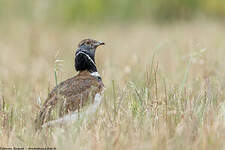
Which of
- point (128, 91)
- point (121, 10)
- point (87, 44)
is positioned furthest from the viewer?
point (121, 10)

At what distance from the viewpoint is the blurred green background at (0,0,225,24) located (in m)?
14.9

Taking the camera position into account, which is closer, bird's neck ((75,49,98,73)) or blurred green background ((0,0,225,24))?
bird's neck ((75,49,98,73))

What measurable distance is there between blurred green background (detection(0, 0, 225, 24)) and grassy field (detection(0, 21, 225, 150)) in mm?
1288

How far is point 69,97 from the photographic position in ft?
18.4

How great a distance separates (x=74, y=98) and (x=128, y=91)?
70 cm

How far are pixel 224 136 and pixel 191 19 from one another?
10740mm

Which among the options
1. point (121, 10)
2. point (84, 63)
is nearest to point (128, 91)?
point (84, 63)

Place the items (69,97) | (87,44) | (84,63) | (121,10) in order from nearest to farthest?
1. (69,97)
2. (84,63)
3. (87,44)
4. (121,10)

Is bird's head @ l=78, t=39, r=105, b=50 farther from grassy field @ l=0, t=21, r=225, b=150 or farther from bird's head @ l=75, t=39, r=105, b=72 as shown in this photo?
grassy field @ l=0, t=21, r=225, b=150

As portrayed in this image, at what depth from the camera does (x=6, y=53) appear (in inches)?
433

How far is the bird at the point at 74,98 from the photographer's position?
5270mm

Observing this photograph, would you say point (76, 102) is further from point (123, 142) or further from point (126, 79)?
point (126, 79)

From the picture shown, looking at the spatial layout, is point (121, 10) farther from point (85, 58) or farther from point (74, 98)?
point (74, 98)

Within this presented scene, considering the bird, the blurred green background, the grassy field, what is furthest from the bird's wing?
the blurred green background
